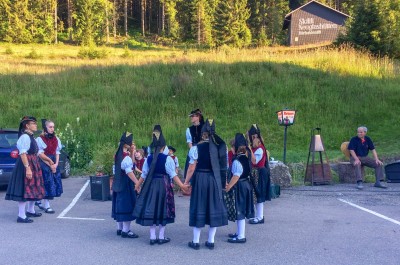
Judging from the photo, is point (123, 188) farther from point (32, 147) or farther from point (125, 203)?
point (32, 147)

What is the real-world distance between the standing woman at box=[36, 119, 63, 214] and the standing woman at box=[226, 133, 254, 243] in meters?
4.11

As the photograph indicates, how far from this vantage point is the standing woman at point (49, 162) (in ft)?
34.4

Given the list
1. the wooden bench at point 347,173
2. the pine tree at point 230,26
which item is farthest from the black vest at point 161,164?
the pine tree at point 230,26

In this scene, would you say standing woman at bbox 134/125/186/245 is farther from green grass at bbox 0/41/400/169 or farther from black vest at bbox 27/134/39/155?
green grass at bbox 0/41/400/169

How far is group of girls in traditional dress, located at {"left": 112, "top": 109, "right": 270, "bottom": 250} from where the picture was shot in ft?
25.5

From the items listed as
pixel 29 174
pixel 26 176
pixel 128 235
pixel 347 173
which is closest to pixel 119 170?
pixel 128 235

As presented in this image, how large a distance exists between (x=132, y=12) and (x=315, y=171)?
74.5 m

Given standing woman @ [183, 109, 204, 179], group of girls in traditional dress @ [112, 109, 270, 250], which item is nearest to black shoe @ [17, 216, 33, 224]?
group of girls in traditional dress @ [112, 109, 270, 250]

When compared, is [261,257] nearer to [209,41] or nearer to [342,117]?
[342,117]

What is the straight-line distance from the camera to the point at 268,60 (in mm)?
28281

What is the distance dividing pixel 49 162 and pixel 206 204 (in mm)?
4061

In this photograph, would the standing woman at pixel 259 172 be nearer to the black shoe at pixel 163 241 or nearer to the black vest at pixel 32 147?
the black shoe at pixel 163 241

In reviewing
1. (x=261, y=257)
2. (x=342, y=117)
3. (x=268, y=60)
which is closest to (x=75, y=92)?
(x=268, y=60)

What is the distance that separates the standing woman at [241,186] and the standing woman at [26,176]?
3.80 meters
